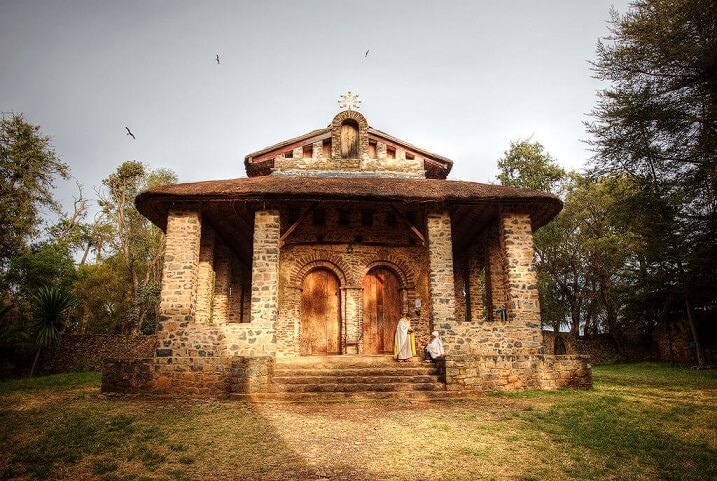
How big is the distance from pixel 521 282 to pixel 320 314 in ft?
20.5

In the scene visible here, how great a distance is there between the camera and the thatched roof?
10.9m

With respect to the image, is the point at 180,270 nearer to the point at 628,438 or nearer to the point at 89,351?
the point at 628,438

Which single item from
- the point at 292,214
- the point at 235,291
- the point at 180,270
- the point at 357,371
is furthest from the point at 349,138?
the point at 357,371

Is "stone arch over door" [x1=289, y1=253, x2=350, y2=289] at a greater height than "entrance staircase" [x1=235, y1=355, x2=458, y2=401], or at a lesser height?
greater

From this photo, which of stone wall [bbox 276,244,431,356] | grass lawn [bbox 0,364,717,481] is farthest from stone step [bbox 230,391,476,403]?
stone wall [bbox 276,244,431,356]

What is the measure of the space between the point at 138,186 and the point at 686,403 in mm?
28448

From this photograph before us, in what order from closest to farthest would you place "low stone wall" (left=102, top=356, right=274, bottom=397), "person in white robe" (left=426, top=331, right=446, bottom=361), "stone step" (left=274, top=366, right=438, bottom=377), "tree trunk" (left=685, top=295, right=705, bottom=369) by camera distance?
"low stone wall" (left=102, top=356, right=274, bottom=397) < "stone step" (left=274, top=366, right=438, bottom=377) < "person in white robe" (left=426, top=331, right=446, bottom=361) < "tree trunk" (left=685, top=295, right=705, bottom=369)

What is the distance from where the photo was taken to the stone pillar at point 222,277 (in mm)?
15469

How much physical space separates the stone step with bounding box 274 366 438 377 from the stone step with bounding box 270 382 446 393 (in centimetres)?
48

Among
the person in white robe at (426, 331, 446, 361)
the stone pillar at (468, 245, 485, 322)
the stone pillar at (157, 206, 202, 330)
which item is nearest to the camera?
the person in white robe at (426, 331, 446, 361)

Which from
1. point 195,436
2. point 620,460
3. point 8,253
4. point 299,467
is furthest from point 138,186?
point 620,460

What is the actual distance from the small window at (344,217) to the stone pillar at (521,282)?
16.6 ft

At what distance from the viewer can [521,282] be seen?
444 inches

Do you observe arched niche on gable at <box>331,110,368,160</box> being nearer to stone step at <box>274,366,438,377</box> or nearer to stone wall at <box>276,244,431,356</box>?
stone wall at <box>276,244,431,356</box>
